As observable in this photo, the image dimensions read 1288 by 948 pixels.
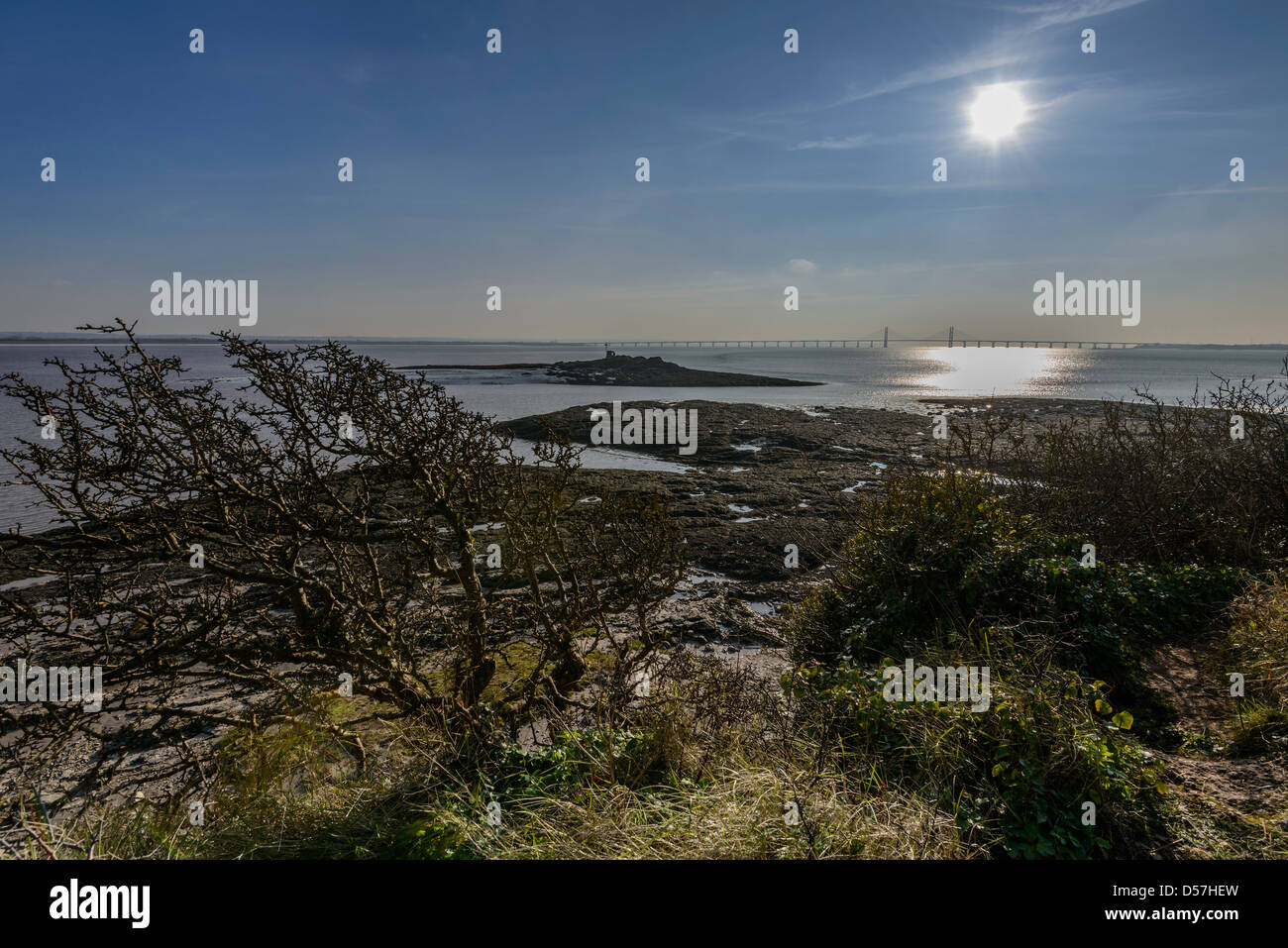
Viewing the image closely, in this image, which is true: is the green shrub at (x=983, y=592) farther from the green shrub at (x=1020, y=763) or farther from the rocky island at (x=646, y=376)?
the rocky island at (x=646, y=376)

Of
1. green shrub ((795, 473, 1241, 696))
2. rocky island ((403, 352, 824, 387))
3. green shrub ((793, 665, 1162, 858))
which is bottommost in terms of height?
green shrub ((793, 665, 1162, 858))

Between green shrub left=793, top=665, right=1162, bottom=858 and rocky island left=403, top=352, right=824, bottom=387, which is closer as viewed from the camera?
green shrub left=793, top=665, right=1162, bottom=858

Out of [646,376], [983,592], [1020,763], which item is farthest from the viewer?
[646,376]

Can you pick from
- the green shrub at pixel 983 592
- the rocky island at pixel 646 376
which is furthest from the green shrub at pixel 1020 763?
the rocky island at pixel 646 376

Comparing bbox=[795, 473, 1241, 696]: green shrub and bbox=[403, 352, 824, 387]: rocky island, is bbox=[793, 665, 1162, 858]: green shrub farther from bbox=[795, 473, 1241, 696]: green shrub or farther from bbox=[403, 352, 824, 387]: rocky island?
bbox=[403, 352, 824, 387]: rocky island

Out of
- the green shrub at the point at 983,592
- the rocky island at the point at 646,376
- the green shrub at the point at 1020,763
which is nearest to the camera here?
the green shrub at the point at 1020,763

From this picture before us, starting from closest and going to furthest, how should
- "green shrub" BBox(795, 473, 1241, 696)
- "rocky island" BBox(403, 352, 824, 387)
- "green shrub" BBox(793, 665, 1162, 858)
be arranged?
"green shrub" BBox(793, 665, 1162, 858), "green shrub" BBox(795, 473, 1241, 696), "rocky island" BBox(403, 352, 824, 387)

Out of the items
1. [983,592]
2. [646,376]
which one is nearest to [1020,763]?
[983,592]

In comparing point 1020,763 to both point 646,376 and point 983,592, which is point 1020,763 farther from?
point 646,376

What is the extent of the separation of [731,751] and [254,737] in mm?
3849

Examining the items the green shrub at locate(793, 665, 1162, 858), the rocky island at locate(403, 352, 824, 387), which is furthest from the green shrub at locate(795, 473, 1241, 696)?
the rocky island at locate(403, 352, 824, 387)

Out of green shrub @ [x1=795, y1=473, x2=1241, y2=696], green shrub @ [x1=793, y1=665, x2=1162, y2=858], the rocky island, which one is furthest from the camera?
the rocky island
